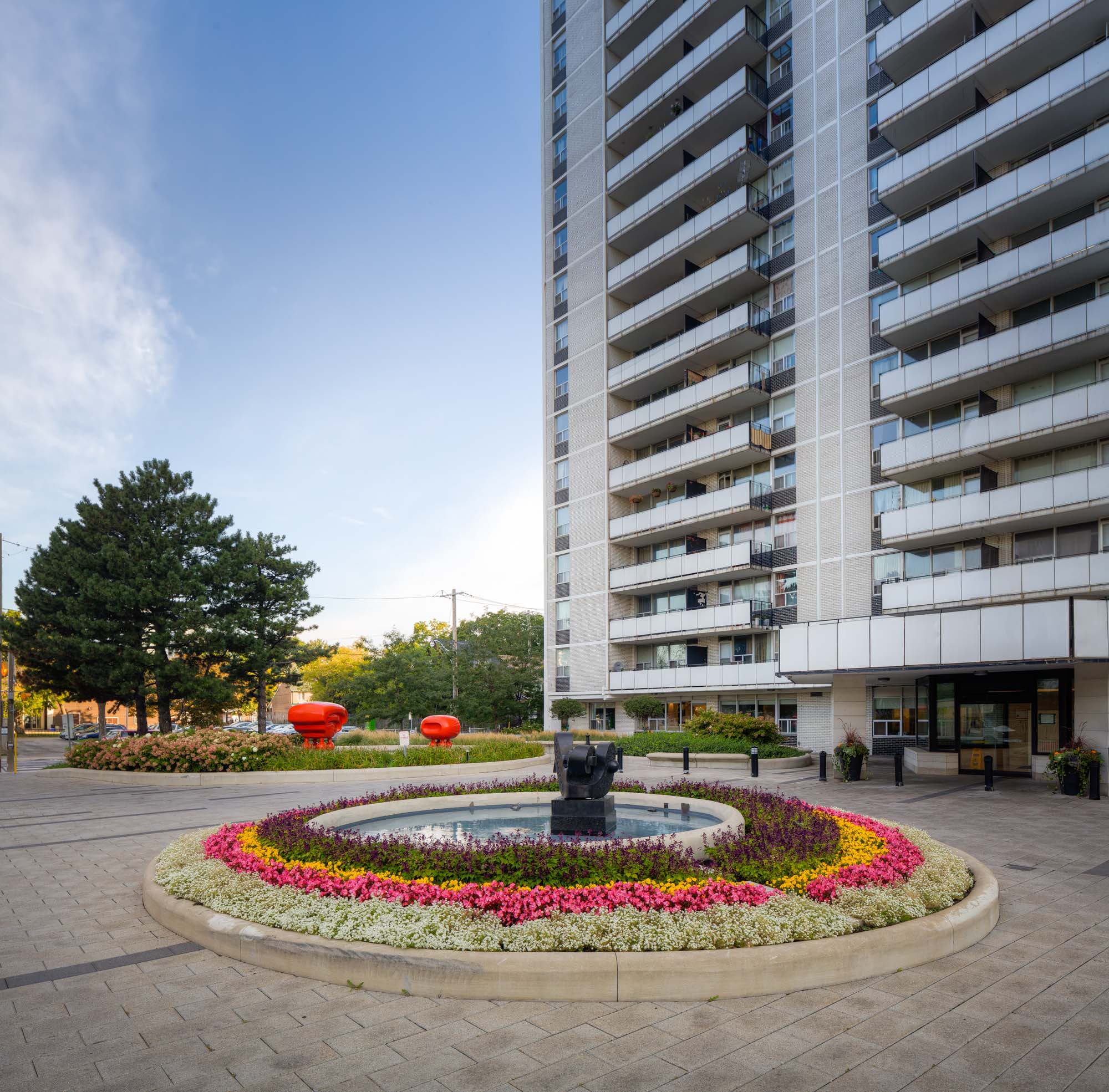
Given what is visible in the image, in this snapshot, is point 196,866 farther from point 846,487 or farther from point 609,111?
point 609,111

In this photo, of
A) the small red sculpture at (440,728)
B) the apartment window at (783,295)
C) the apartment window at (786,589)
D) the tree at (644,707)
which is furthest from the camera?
the tree at (644,707)

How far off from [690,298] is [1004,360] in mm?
16316

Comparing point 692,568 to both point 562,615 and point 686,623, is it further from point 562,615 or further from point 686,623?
point 562,615

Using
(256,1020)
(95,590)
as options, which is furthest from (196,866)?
(95,590)

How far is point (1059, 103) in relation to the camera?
2569cm

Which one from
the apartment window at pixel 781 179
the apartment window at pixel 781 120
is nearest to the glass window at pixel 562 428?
the apartment window at pixel 781 179

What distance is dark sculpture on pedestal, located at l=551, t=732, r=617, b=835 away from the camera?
1081 centimetres

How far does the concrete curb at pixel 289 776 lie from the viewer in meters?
22.7

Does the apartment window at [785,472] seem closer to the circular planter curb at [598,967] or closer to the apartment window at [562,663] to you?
the apartment window at [562,663]

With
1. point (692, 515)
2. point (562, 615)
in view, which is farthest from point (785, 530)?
point (562, 615)

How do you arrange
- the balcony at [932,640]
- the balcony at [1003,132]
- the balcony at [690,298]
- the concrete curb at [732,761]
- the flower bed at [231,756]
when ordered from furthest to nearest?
the balcony at [690,298] → the concrete curb at [732,761] → the balcony at [1003,132] → the flower bed at [231,756] → the balcony at [932,640]

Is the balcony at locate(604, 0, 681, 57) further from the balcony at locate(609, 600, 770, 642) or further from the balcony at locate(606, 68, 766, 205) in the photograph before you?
the balcony at locate(609, 600, 770, 642)

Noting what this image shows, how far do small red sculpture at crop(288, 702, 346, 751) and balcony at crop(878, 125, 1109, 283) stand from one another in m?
26.8

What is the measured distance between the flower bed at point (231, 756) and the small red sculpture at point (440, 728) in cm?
174
